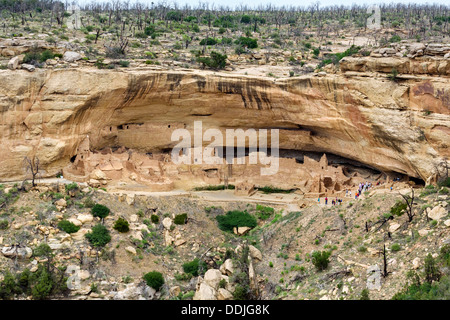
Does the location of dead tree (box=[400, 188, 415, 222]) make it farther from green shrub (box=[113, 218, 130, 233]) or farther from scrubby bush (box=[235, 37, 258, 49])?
scrubby bush (box=[235, 37, 258, 49])

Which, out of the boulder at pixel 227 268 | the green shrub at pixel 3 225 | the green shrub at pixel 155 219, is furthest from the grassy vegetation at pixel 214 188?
the green shrub at pixel 3 225

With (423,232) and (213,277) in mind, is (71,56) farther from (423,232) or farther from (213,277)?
(423,232)

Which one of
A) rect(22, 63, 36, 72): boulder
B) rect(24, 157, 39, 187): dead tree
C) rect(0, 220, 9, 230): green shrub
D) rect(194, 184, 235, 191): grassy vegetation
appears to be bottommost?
rect(194, 184, 235, 191): grassy vegetation

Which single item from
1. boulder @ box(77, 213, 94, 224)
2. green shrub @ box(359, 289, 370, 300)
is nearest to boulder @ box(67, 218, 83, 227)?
boulder @ box(77, 213, 94, 224)

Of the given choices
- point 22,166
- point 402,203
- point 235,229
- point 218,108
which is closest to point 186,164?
point 218,108

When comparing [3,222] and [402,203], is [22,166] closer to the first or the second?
[3,222]

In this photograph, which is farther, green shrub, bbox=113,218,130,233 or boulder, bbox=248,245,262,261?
green shrub, bbox=113,218,130,233

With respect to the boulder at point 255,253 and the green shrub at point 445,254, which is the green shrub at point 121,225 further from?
the green shrub at point 445,254
